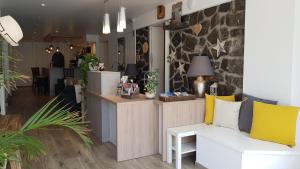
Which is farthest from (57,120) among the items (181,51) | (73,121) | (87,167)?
(181,51)

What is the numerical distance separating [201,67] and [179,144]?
1.37 m

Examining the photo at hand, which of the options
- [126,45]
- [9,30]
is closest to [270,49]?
[9,30]

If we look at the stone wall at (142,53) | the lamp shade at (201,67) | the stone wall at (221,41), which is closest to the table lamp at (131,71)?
the stone wall at (142,53)

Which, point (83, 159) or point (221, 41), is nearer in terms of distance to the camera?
point (83, 159)

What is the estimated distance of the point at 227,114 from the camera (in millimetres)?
3438

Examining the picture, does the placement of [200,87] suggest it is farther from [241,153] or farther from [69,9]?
[69,9]

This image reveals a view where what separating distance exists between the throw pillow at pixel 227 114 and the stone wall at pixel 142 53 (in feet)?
10.7

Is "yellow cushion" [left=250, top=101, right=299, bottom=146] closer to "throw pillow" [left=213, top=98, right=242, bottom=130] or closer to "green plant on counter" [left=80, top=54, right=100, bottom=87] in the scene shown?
"throw pillow" [left=213, top=98, right=242, bottom=130]

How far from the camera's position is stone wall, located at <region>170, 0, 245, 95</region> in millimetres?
3760

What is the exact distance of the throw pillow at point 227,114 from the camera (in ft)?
11.1

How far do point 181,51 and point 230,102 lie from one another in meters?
1.93

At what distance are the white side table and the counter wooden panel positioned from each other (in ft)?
0.31

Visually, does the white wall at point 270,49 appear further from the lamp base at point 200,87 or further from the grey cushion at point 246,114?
the lamp base at point 200,87

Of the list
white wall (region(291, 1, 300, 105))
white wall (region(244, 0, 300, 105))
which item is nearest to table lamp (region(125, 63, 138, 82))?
white wall (region(244, 0, 300, 105))
